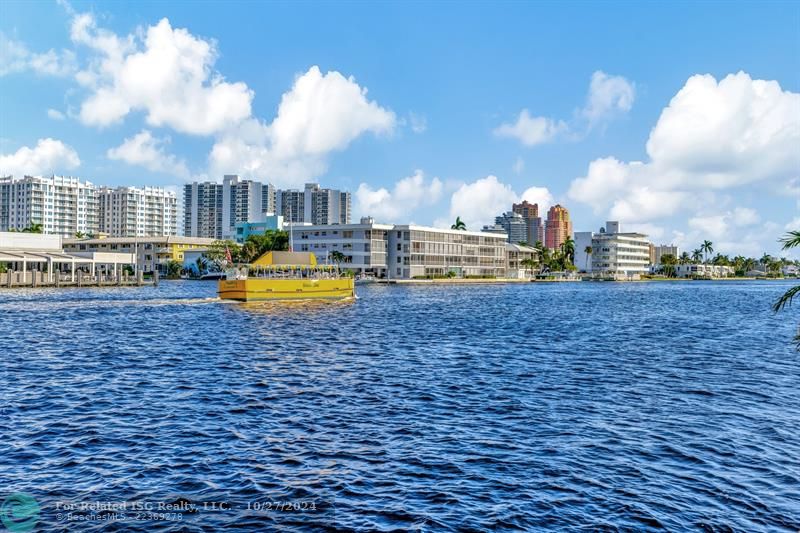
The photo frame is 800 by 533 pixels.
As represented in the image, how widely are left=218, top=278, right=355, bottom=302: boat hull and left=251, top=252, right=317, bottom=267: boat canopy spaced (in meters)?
2.53

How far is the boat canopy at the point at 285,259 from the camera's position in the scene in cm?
8081

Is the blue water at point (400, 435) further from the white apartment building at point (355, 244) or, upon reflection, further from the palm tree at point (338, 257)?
the white apartment building at point (355, 244)

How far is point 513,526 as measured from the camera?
1336 cm

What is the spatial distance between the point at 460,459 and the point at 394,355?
21.2 metres

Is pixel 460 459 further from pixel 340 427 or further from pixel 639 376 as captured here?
pixel 639 376

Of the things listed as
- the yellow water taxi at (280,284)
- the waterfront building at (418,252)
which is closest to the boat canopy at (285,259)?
the yellow water taxi at (280,284)

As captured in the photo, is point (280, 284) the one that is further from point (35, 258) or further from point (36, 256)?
point (36, 256)

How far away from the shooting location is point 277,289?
262ft

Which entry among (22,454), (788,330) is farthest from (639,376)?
(788,330)

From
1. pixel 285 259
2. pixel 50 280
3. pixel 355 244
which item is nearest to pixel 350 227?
pixel 355 244

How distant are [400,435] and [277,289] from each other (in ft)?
203

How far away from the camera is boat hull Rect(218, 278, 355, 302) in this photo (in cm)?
7712

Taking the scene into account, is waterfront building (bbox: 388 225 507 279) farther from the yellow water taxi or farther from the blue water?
the blue water

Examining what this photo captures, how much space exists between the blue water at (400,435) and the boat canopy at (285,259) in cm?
3708
